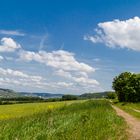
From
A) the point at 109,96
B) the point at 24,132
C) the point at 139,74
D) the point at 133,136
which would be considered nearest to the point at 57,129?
the point at 24,132

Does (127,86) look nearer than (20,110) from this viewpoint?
No

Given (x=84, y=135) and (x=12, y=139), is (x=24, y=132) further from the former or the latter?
(x=84, y=135)

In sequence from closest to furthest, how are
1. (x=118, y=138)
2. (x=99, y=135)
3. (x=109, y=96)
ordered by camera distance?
(x=99, y=135) → (x=118, y=138) → (x=109, y=96)

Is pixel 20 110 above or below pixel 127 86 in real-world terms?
below

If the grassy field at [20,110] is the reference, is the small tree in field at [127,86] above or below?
above

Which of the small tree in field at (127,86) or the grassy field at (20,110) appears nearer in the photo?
the grassy field at (20,110)

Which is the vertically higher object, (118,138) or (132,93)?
(132,93)

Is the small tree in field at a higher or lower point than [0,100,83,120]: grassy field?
higher

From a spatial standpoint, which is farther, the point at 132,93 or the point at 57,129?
the point at 132,93

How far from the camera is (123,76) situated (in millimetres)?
117125

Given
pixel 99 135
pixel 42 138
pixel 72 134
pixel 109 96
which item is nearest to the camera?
pixel 42 138

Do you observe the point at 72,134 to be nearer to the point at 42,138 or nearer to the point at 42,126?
the point at 42,126

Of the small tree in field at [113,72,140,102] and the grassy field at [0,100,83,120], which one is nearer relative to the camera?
the grassy field at [0,100,83,120]

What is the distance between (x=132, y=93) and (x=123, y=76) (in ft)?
63.6
